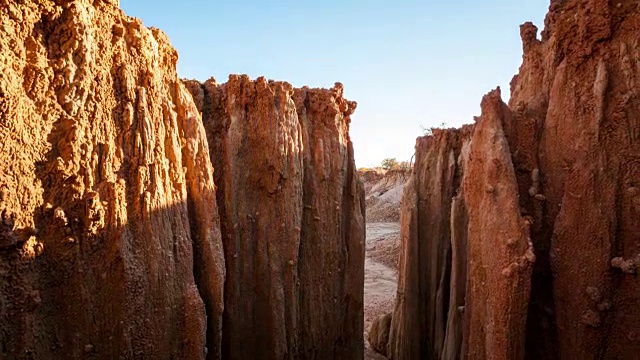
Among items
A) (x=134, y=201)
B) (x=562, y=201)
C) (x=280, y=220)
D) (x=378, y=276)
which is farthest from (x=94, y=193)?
(x=378, y=276)

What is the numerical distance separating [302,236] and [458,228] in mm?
2308

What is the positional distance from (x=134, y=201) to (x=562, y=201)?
437cm

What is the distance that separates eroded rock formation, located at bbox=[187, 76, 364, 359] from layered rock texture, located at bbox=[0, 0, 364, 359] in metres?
0.02

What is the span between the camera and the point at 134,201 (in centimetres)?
387

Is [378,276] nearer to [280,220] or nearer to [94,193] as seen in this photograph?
[280,220]

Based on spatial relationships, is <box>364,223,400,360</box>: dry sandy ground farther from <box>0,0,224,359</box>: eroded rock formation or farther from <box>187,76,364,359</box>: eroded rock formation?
<box>0,0,224,359</box>: eroded rock formation

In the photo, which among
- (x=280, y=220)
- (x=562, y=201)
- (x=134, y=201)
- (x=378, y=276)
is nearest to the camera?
(x=134, y=201)

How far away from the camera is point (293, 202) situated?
5.91 m

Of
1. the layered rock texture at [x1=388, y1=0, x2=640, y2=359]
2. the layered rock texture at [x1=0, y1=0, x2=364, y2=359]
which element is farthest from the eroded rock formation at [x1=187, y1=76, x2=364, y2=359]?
the layered rock texture at [x1=388, y1=0, x2=640, y2=359]

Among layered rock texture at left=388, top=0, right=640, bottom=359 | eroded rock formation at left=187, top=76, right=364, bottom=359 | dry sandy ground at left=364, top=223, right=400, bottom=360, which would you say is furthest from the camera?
dry sandy ground at left=364, top=223, right=400, bottom=360

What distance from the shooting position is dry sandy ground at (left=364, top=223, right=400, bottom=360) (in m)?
11.6

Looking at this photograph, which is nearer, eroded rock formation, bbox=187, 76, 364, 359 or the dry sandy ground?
eroded rock formation, bbox=187, 76, 364, 359

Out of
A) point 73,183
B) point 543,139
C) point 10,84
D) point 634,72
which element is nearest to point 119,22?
point 10,84

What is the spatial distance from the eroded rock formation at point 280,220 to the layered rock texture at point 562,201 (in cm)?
195
